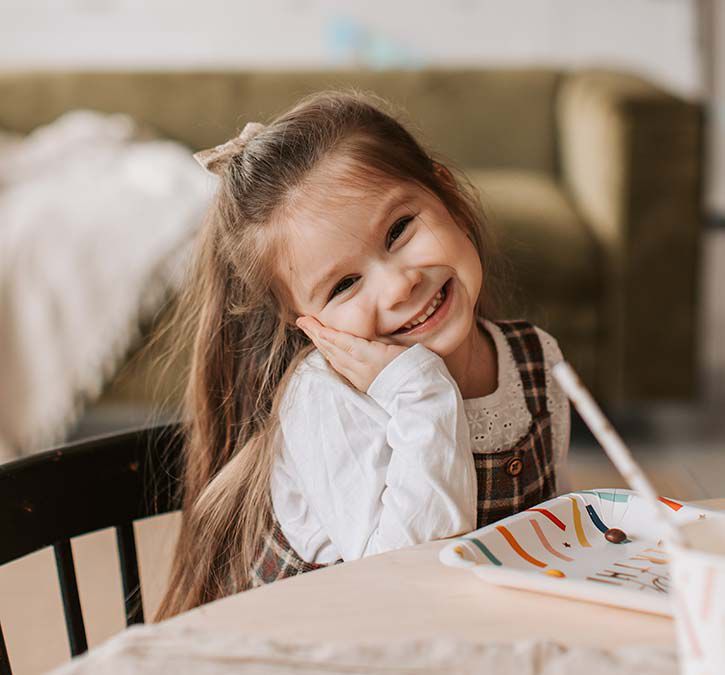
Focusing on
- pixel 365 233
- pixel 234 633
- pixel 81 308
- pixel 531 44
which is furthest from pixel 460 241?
pixel 531 44

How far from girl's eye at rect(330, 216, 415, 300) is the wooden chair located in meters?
0.19

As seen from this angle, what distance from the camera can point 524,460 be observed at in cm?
98

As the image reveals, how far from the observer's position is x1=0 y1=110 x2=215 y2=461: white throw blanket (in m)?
2.42

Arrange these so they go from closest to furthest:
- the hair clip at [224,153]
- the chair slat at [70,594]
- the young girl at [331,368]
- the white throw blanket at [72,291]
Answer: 1. the chair slat at [70,594]
2. the young girl at [331,368]
3. the hair clip at [224,153]
4. the white throw blanket at [72,291]

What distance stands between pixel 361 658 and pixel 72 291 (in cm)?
209

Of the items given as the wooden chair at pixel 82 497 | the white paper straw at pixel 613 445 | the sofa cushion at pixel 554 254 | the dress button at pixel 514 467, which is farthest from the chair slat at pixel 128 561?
the sofa cushion at pixel 554 254

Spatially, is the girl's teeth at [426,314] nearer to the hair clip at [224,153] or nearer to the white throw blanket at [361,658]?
the hair clip at [224,153]

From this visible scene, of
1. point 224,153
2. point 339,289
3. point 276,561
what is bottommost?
point 276,561

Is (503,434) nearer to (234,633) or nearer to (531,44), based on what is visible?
(234,633)

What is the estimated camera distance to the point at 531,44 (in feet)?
12.8

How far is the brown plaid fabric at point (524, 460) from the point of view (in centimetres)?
96

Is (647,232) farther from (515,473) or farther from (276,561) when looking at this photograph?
(276,561)

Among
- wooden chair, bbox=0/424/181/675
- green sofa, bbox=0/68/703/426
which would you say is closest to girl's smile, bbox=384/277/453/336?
wooden chair, bbox=0/424/181/675

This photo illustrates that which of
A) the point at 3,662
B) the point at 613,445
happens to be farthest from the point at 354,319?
the point at 613,445
